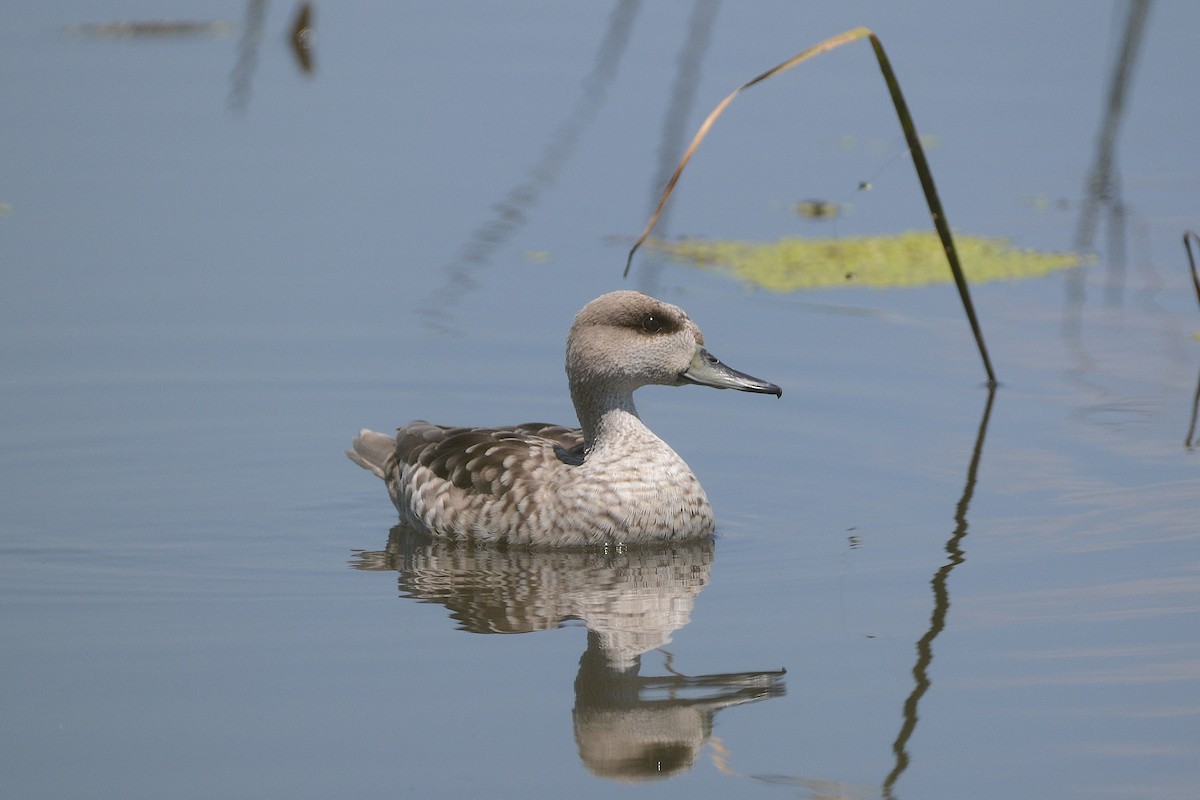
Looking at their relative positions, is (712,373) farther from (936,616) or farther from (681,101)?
(681,101)

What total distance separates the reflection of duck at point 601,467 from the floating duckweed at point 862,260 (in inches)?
143

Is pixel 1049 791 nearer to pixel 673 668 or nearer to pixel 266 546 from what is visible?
pixel 673 668

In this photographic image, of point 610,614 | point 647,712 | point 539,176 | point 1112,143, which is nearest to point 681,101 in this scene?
point 539,176

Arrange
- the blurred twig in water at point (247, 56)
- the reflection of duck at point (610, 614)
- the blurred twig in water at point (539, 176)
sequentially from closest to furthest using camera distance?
the reflection of duck at point (610, 614)
the blurred twig in water at point (539, 176)
the blurred twig in water at point (247, 56)

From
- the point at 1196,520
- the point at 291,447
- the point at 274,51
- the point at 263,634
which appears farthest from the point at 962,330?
the point at 274,51

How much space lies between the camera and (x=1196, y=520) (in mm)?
8688

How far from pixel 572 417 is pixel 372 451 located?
1444mm

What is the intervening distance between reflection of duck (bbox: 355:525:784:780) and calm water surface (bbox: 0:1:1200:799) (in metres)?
0.03

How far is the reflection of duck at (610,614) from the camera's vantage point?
6.40 metres

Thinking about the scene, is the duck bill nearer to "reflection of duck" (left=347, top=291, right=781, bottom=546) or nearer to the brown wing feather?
"reflection of duck" (left=347, top=291, right=781, bottom=546)

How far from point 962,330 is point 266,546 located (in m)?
5.00

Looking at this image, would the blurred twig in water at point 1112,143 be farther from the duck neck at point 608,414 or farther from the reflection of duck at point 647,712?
the reflection of duck at point 647,712

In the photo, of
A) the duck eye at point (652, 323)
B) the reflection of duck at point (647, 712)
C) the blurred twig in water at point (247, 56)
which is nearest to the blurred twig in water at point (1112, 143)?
the duck eye at point (652, 323)

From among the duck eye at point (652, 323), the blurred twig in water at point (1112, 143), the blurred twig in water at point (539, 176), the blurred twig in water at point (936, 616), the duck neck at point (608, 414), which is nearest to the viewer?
the blurred twig in water at point (936, 616)
